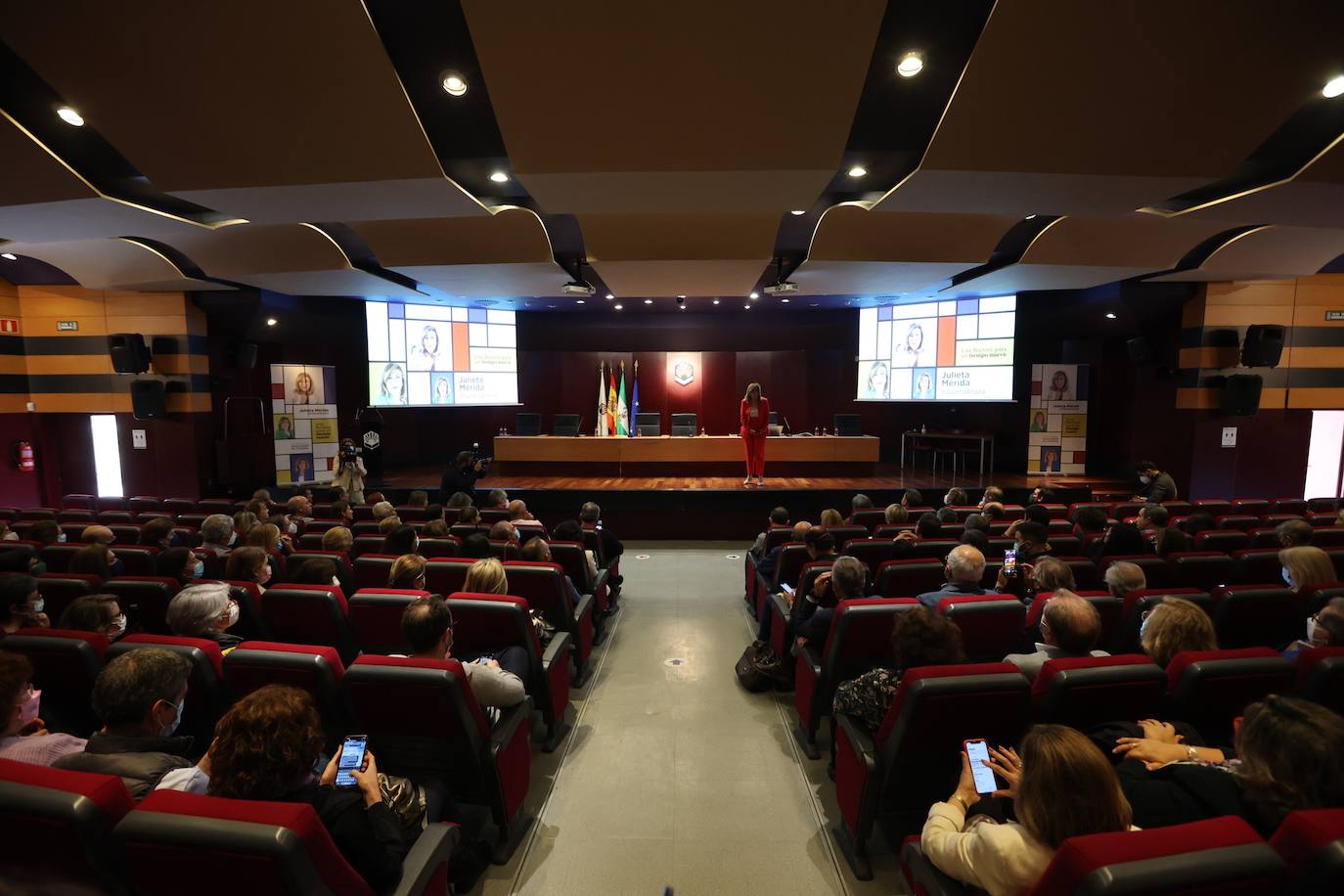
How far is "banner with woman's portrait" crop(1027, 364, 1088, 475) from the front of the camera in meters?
10.5

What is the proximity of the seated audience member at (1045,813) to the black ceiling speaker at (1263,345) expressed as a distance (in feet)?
33.9

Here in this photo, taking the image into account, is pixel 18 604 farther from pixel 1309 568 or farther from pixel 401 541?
pixel 1309 568

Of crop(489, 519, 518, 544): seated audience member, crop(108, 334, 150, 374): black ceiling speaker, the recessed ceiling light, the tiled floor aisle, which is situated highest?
the recessed ceiling light

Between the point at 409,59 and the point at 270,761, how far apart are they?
3.90 metres

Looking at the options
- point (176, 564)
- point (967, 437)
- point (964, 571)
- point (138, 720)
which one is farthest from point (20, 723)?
point (967, 437)

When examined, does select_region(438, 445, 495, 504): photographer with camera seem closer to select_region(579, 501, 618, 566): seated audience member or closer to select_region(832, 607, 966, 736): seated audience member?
select_region(579, 501, 618, 566): seated audience member

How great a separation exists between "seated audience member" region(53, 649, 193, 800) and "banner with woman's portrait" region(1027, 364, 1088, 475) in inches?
456

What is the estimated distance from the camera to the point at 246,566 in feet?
11.3

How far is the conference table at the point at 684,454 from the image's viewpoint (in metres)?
10.2

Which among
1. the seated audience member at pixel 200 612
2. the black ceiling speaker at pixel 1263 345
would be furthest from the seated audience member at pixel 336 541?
the black ceiling speaker at pixel 1263 345

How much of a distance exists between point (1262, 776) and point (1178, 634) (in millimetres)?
1063

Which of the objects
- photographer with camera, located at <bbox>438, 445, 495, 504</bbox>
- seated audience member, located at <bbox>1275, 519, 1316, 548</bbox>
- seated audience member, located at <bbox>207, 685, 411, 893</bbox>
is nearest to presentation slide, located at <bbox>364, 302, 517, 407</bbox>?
photographer with camera, located at <bbox>438, 445, 495, 504</bbox>

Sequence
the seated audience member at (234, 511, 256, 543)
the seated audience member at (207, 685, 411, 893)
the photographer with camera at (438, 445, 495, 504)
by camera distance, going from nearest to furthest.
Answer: the seated audience member at (207, 685, 411, 893) < the seated audience member at (234, 511, 256, 543) < the photographer with camera at (438, 445, 495, 504)

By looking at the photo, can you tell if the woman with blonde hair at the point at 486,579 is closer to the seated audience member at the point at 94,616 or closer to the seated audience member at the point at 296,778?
the seated audience member at the point at 94,616
